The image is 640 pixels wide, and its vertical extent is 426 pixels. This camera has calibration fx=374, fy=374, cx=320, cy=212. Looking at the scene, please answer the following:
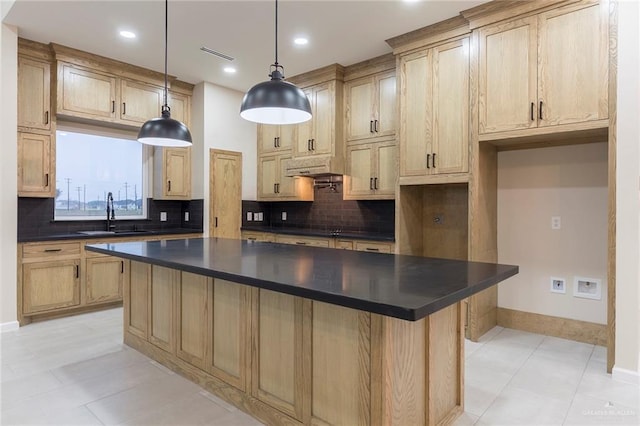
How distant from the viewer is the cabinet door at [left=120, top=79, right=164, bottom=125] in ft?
16.0

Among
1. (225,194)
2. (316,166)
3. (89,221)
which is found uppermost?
(316,166)

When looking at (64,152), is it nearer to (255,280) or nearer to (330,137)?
(330,137)

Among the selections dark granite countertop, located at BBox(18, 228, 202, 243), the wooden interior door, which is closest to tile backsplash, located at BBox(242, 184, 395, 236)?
the wooden interior door

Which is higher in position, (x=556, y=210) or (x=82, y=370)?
(x=556, y=210)

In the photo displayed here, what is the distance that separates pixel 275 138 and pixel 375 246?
8.31 feet

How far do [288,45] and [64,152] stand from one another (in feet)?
10.3

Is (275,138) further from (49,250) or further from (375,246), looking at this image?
(49,250)

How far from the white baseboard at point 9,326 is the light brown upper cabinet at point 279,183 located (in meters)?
3.39

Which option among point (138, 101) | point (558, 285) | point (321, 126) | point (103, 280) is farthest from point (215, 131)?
point (558, 285)

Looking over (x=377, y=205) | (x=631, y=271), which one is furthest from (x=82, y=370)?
(x=631, y=271)

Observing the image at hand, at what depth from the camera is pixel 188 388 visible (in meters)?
2.54

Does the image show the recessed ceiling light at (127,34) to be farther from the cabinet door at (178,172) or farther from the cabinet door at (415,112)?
the cabinet door at (415,112)

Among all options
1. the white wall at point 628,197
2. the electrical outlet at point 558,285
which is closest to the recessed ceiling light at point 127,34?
the white wall at point 628,197

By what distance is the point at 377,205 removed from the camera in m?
5.05
